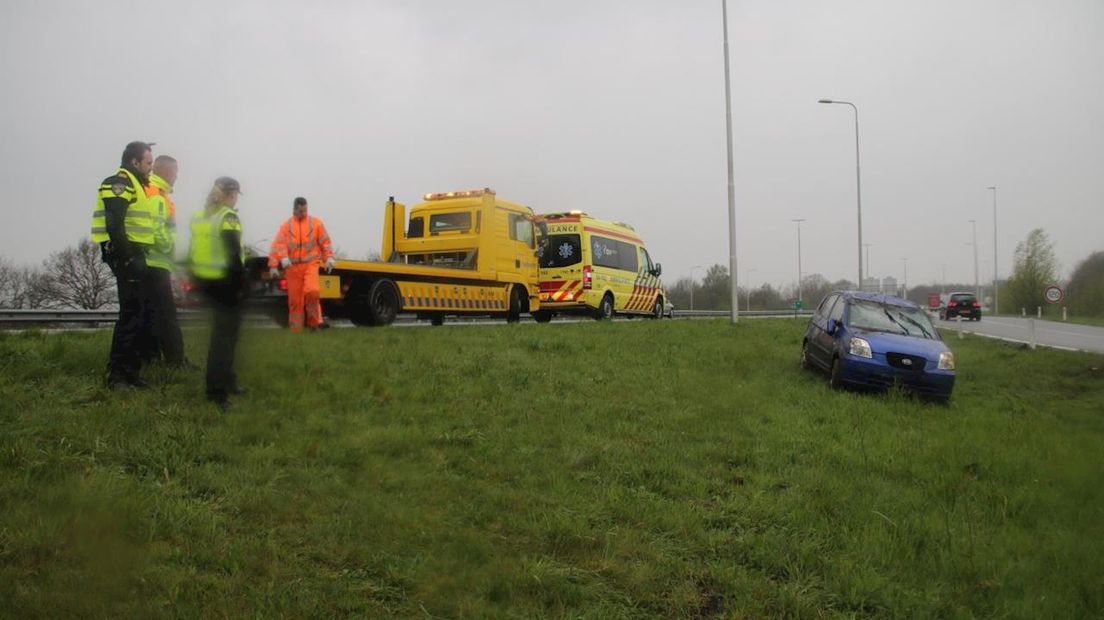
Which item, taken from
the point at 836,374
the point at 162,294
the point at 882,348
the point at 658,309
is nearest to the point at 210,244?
the point at 162,294

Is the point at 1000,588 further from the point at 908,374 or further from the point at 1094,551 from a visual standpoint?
the point at 908,374

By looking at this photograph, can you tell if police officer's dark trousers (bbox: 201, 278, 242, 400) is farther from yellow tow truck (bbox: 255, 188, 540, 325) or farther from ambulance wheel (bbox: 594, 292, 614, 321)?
ambulance wheel (bbox: 594, 292, 614, 321)

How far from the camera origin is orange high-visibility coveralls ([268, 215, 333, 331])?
9836 millimetres

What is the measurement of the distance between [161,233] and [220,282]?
1.03 m

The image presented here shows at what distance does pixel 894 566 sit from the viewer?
14.8ft

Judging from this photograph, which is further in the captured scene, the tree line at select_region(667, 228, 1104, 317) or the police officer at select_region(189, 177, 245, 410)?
the tree line at select_region(667, 228, 1104, 317)

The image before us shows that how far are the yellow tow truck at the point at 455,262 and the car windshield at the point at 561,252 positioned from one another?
3.81 feet

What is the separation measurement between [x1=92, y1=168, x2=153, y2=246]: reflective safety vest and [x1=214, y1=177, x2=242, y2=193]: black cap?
598 millimetres

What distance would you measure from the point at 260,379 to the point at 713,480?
3.68m

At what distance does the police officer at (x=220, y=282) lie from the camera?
5.45m

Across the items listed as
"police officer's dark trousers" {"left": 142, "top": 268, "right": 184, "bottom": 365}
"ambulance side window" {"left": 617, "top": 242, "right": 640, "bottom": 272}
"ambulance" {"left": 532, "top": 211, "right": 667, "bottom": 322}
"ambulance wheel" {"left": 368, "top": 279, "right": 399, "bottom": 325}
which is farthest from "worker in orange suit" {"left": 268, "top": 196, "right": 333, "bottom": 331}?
"ambulance side window" {"left": 617, "top": 242, "right": 640, "bottom": 272}

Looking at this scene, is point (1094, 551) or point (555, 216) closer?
point (1094, 551)

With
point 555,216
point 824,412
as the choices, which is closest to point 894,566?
point 824,412

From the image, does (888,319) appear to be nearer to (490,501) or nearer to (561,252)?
(490,501)
